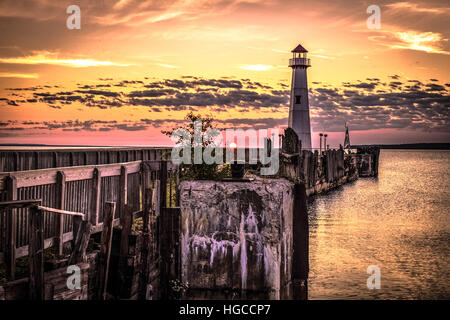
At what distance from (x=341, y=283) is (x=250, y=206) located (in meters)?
12.2

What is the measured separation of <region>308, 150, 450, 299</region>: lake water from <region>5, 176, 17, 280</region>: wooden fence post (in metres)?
10.4

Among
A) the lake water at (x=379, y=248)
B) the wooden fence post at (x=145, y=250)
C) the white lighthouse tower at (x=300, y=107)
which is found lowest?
the lake water at (x=379, y=248)

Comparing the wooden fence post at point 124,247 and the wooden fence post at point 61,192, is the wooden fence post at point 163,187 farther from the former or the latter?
the wooden fence post at point 61,192

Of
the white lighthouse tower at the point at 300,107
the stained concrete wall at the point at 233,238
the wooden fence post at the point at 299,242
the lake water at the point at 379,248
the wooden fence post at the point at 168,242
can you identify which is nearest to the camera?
the stained concrete wall at the point at 233,238

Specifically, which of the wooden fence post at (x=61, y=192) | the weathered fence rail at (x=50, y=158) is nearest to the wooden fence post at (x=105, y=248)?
the wooden fence post at (x=61, y=192)

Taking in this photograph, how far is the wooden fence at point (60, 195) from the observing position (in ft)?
24.0

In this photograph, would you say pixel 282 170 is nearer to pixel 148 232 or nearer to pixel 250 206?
pixel 250 206

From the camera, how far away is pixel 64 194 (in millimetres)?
8508

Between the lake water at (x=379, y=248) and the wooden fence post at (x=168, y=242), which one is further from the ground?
the wooden fence post at (x=168, y=242)

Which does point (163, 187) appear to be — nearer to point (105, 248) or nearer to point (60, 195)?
point (60, 195)

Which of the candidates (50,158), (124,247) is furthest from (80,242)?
(50,158)

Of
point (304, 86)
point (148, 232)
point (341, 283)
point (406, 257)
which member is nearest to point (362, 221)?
point (406, 257)

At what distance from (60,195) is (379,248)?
60.5ft

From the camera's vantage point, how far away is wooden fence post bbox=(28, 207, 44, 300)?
6230 millimetres
